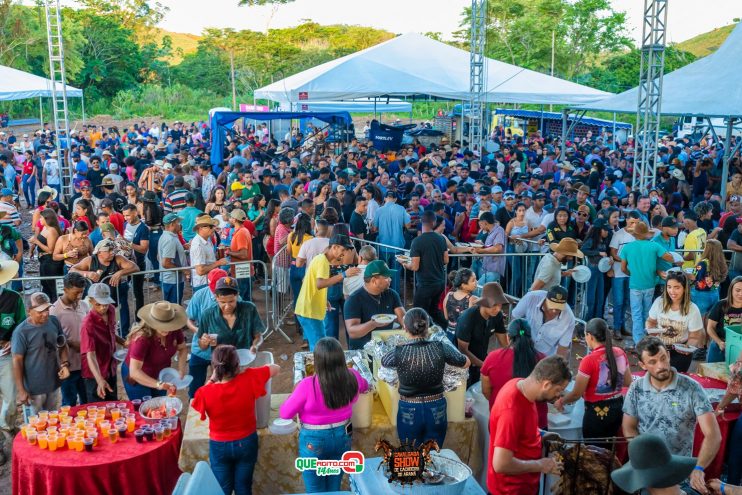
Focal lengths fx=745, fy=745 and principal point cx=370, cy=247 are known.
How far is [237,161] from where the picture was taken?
1603 cm

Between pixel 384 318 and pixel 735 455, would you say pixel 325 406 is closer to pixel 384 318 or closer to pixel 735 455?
pixel 384 318

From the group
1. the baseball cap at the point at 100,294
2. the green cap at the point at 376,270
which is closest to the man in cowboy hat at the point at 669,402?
the green cap at the point at 376,270

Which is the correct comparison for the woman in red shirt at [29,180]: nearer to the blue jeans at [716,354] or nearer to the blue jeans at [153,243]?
the blue jeans at [153,243]

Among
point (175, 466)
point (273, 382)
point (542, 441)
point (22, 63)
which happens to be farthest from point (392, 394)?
point (22, 63)

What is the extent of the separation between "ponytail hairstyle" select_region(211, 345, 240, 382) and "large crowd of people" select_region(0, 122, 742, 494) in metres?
0.01

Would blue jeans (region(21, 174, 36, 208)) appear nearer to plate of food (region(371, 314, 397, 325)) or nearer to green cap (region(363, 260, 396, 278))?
green cap (region(363, 260, 396, 278))

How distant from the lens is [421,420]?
4754mm

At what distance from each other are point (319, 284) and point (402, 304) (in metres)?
2.39

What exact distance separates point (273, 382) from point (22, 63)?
37.2 metres

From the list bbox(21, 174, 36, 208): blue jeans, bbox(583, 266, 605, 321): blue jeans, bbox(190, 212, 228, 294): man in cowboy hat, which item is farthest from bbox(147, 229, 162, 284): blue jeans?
bbox(21, 174, 36, 208): blue jeans

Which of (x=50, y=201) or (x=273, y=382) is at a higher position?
(x=50, y=201)

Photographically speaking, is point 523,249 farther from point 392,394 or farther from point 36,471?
point 36,471

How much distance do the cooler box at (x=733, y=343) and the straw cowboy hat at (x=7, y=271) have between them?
599 cm

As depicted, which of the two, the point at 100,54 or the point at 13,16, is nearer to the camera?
the point at 13,16
